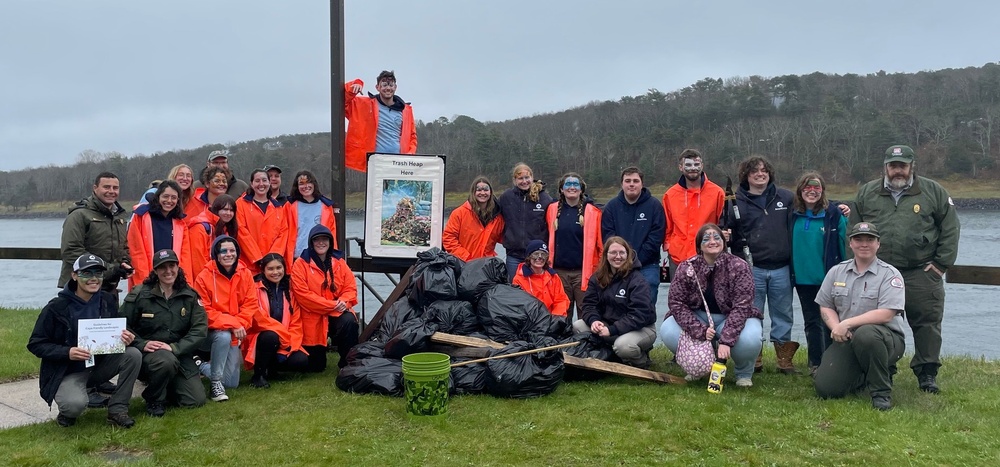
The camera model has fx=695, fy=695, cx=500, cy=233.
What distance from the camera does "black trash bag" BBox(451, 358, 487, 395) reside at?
526 cm

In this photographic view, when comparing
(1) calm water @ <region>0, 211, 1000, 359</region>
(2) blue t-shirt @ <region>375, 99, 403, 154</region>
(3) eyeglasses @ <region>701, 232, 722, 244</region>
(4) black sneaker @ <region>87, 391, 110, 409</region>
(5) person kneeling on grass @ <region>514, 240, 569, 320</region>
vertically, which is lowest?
(1) calm water @ <region>0, 211, 1000, 359</region>

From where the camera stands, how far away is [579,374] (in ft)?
18.8

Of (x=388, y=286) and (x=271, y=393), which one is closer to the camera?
(x=271, y=393)

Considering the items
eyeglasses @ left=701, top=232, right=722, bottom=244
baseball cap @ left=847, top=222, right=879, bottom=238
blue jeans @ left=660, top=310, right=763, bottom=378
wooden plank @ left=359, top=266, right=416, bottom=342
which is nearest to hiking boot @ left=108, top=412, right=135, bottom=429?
wooden plank @ left=359, top=266, right=416, bottom=342

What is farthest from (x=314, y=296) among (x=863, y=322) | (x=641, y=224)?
(x=863, y=322)

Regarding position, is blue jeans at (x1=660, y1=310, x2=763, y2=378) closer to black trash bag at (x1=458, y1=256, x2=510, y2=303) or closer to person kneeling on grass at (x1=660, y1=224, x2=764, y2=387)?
person kneeling on grass at (x1=660, y1=224, x2=764, y2=387)

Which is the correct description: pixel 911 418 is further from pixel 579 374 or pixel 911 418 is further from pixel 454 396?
pixel 454 396

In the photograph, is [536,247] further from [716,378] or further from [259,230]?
[259,230]

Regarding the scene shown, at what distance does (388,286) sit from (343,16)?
15.1m

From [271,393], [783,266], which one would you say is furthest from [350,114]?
[783,266]

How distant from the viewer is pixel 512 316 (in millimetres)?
5797

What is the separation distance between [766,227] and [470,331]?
263 cm

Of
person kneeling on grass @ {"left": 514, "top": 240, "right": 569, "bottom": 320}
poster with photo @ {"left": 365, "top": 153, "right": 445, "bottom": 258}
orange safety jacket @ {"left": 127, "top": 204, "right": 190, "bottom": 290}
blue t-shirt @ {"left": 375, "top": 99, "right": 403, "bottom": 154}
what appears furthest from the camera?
blue t-shirt @ {"left": 375, "top": 99, "right": 403, "bottom": 154}

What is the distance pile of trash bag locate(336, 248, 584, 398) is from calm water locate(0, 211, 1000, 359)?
303 inches
